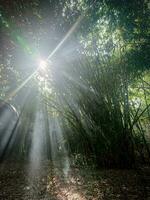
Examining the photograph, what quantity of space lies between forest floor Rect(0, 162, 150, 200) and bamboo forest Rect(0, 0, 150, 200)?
11mm

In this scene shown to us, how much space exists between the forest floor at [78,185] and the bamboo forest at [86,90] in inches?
0.4

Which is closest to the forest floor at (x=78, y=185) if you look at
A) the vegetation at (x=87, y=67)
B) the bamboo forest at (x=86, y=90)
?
the bamboo forest at (x=86, y=90)

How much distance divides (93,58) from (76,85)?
53 cm

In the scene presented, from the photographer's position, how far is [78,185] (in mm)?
3545

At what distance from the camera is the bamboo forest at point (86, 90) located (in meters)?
3.59

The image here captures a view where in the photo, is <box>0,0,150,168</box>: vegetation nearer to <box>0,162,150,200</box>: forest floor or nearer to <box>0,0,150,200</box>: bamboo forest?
<box>0,0,150,200</box>: bamboo forest

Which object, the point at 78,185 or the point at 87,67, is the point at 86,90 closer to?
the point at 87,67

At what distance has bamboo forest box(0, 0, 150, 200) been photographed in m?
3.59

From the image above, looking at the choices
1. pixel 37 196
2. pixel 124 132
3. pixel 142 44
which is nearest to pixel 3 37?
pixel 142 44

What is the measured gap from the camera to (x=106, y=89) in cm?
436

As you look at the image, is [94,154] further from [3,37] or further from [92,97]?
[3,37]

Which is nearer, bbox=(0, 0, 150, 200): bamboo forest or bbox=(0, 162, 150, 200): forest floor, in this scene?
bbox=(0, 162, 150, 200): forest floor

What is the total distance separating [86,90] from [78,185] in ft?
4.77

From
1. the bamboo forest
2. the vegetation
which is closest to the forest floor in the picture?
the bamboo forest
